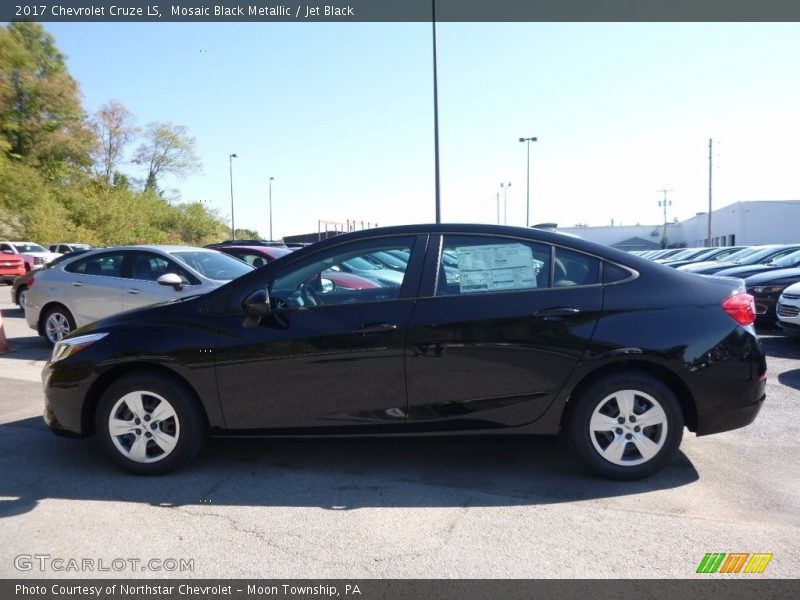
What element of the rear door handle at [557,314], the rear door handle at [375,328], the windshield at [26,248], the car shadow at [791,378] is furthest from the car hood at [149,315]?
the windshield at [26,248]

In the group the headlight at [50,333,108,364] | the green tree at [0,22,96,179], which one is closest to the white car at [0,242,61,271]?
the green tree at [0,22,96,179]

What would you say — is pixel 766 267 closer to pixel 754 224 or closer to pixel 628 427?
pixel 628 427

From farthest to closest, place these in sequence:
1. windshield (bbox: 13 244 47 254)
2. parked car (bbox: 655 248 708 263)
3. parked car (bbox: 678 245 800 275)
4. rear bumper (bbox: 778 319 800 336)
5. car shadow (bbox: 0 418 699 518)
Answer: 1. windshield (bbox: 13 244 47 254)
2. parked car (bbox: 655 248 708 263)
3. parked car (bbox: 678 245 800 275)
4. rear bumper (bbox: 778 319 800 336)
5. car shadow (bbox: 0 418 699 518)

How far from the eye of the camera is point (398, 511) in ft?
11.7

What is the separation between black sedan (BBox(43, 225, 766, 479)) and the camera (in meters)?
3.87

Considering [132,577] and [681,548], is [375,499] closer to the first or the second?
[132,577]

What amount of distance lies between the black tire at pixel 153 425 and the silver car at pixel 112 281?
384cm

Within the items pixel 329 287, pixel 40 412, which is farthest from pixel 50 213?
pixel 329 287

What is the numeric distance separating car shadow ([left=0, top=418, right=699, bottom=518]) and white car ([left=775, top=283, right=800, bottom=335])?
544 cm

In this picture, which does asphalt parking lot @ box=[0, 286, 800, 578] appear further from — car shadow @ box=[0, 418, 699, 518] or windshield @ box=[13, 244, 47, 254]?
windshield @ box=[13, 244, 47, 254]

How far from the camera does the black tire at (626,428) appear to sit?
385 centimetres

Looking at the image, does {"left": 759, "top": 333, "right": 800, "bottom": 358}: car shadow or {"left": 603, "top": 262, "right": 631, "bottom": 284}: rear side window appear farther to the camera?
{"left": 759, "top": 333, "right": 800, "bottom": 358}: car shadow

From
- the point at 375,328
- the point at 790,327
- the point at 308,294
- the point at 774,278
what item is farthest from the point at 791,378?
the point at 308,294
